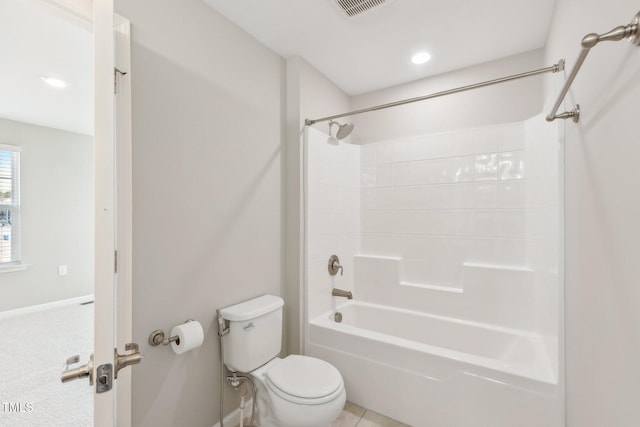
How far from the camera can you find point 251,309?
169 cm

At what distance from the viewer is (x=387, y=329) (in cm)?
247

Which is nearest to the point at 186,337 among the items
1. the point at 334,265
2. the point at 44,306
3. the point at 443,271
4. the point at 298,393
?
the point at 298,393

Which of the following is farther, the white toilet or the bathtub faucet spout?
the bathtub faucet spout

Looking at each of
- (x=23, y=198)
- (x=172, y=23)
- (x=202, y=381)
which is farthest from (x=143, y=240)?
(x=23, y=198)

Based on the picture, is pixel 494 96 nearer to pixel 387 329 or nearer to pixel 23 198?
pixel 387 329

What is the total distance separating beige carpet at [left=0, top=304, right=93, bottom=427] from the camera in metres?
1.83

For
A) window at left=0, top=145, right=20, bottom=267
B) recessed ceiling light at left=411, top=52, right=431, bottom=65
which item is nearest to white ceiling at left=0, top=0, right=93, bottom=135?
window at left=0, top=145, right=20, bottom=267

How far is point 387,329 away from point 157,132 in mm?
2236

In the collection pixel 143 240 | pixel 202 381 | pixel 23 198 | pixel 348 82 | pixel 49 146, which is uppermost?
pixel 348 82

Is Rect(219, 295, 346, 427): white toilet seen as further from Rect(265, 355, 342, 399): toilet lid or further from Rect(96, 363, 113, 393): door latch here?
Rect(96, 363, 113, 393): door latch

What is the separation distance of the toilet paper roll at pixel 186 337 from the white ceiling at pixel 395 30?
69.6 inches

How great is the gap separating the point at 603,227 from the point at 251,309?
5.21 ft

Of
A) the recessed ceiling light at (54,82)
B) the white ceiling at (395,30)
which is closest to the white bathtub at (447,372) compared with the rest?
the white ceiling at (395,30)

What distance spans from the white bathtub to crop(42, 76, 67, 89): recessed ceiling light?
9.57 ft
